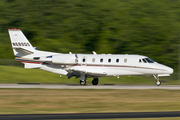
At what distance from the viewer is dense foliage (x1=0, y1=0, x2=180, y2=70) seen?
140ft

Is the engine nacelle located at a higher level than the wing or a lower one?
higher

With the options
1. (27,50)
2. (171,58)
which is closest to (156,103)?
(27,50)

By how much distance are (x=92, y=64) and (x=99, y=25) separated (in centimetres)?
1963

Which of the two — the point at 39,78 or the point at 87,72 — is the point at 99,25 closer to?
the point at 39,78

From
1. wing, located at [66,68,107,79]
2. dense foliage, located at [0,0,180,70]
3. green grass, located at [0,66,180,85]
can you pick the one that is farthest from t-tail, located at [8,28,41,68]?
dense foliage, located at [0,0,180,70]

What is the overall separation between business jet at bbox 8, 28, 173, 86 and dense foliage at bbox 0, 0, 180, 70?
1556cm

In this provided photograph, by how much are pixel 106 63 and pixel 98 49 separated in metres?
18.6

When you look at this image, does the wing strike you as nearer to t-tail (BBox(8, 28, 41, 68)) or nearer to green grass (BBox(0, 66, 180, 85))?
t-tail (BBox(8, 28, 41, 68))

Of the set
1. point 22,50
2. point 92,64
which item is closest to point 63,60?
point 92,64

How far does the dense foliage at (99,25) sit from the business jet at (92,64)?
1556 cm

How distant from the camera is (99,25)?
45688 millimetres

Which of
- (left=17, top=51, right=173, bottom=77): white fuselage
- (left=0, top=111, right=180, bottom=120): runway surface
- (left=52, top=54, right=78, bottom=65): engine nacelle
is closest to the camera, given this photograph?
(left=0, top=111, right=180, bottom=120): runway surface

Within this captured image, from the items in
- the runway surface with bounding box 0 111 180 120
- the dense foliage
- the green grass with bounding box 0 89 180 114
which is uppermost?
the dense foliage

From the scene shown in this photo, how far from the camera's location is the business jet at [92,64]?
2633 centimetres
